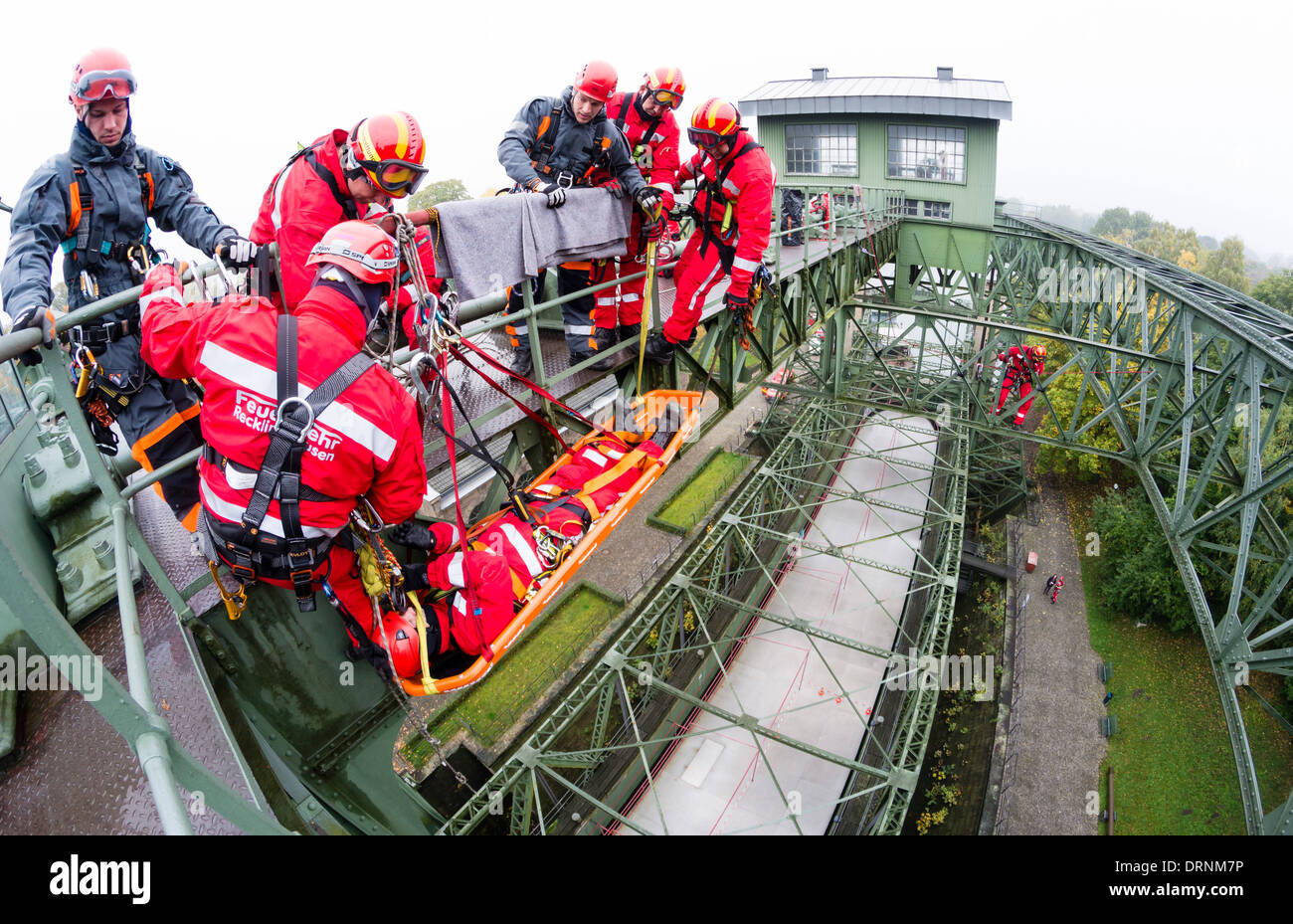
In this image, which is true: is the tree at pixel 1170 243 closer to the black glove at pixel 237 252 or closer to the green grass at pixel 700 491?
the green grass at pixel 700 491

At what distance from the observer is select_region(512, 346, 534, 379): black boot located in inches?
261

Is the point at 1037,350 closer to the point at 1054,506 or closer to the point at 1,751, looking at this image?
the point at 1054,506

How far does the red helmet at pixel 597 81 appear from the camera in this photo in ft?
19.7

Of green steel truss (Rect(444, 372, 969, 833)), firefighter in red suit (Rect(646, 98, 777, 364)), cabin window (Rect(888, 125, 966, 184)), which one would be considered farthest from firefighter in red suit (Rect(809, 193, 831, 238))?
firefighter in red suit (Rect(646, 98, 777, 364))

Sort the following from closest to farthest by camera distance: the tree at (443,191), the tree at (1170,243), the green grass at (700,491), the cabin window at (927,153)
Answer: the cabin window at (927,153)
the green grass at (700,491)
the tree at (443,191)
the tree at (1170,243)

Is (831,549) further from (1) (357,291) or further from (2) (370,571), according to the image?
(1) (357,291)

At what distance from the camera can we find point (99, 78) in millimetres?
4090

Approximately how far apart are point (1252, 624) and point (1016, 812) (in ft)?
32.2

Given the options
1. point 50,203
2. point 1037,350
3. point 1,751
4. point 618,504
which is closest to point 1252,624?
point 618,504

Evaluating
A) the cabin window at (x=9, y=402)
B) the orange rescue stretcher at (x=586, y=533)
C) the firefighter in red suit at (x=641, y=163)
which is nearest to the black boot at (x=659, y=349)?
the firefighter in red suit at (x=641, y=163)

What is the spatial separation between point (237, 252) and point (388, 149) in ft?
3.70

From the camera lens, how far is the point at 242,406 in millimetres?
3342

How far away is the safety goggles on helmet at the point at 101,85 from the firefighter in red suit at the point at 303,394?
1.48 meters

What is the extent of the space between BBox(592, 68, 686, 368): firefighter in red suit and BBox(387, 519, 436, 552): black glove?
282cm
